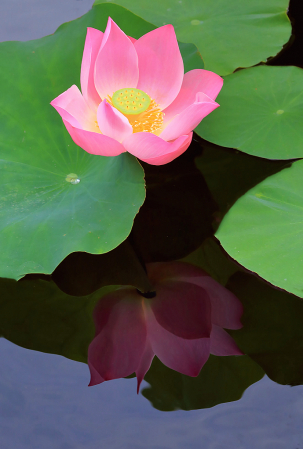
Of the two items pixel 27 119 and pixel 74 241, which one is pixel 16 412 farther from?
pixel 27 119

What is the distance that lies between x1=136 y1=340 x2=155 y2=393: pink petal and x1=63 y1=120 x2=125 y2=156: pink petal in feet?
1.18

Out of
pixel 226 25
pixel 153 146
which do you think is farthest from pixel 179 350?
pixel 226 25

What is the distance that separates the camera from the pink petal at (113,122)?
761mm

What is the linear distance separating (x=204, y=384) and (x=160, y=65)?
2.14 feet

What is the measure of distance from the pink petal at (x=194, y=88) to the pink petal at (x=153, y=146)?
0.15 meters

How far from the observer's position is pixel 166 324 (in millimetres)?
837

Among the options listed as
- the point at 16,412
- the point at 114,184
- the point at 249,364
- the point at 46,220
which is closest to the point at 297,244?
the point at 249,364

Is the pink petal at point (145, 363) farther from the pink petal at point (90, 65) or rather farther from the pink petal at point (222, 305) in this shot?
the pink petal at point (90, 65)

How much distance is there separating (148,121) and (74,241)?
326 mm

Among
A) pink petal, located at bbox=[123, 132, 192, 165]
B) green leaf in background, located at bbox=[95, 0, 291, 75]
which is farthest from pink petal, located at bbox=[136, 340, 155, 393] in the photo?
green leaf in background, located at bbox=[95, 0, 291, 75]

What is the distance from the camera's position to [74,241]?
0.80 m

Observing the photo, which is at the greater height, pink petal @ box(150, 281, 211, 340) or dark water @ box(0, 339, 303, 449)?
pink petal @ box(150, 281, 211, 340)

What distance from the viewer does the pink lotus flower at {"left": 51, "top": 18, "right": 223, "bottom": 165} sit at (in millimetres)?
795

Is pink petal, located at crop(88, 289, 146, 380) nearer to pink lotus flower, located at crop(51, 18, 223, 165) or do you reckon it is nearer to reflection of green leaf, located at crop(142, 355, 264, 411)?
reflection of green leaf, located at crop(142, 355, 264, 411)
